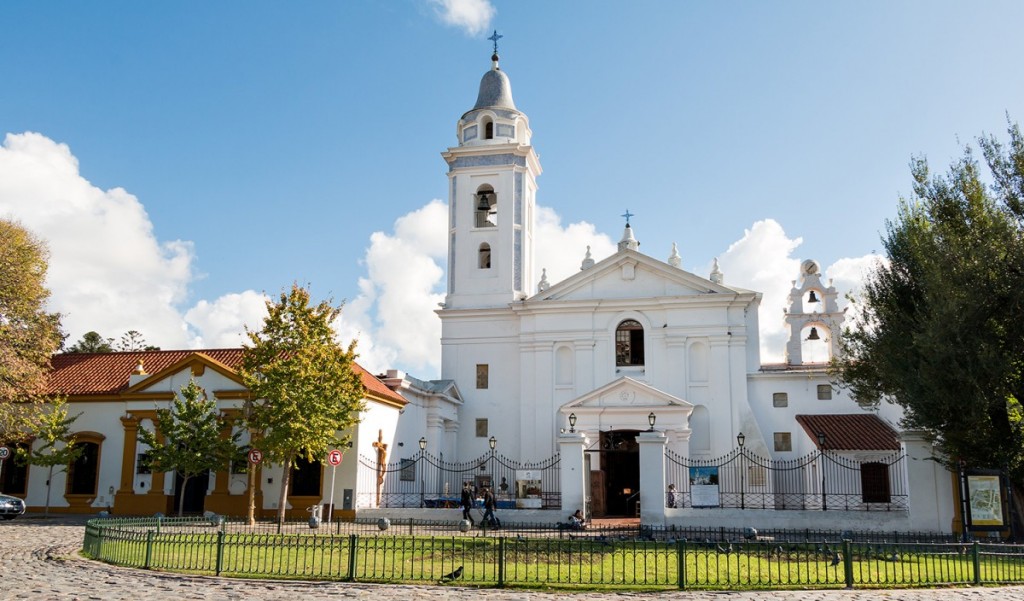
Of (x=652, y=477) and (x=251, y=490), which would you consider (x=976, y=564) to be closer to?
(x=652, y=477)

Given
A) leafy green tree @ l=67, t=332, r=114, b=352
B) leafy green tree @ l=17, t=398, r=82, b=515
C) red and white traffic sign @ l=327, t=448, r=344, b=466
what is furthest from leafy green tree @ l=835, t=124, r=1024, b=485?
leafy green tree @ l=67, t=332, r=114, b=352

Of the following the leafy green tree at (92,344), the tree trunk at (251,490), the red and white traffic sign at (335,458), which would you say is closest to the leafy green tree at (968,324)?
the red and white traffic sign at (335,458)

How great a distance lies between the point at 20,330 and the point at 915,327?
2879cm

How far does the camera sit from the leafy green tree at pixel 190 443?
86.5ft

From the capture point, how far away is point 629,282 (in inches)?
1384

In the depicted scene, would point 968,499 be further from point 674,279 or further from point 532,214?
point 532,214

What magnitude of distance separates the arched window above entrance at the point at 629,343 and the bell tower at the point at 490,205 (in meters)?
4.63

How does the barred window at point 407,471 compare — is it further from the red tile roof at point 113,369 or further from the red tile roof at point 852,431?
the red tile roof at point 852,431

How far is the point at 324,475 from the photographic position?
28266mm

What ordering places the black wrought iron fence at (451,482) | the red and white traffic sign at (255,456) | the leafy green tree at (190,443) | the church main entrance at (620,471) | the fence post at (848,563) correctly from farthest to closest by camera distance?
1. the church main entrance at (620,471)
2. the black wrought iron fence at (451,482)
3. the leafy green tree at (190,443)
4. the red and white traffic sign at (255,456)
5. the fence post at (848,563)

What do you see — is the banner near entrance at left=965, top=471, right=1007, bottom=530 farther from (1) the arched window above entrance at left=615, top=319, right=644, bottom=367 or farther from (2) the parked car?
(2) the parked car

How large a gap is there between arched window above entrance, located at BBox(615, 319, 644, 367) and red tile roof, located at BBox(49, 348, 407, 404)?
9133 mm

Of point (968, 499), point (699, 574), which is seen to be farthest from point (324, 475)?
point (968, 499)

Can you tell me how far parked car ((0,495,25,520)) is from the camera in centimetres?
2627
